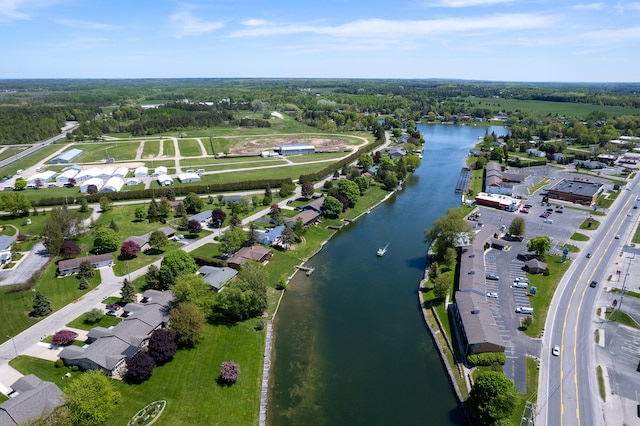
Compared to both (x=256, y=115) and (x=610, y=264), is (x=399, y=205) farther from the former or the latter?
(x=256, y=115)

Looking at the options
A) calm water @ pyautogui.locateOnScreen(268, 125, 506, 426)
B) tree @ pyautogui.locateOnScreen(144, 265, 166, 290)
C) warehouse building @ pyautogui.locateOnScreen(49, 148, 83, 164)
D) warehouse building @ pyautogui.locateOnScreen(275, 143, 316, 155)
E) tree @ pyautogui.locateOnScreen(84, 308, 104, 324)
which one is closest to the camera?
calm water @ pyautogui.locateOnScreen(268, 125, 506, 426)

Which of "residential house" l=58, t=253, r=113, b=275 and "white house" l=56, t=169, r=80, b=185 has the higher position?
"white house" l=56, t=169, r=80, b=185

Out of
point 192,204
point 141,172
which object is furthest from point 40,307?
point 141,172

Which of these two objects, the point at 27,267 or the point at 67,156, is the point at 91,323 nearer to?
the point at 27,267

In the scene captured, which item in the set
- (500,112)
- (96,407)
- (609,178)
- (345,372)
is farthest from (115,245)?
(500,112)

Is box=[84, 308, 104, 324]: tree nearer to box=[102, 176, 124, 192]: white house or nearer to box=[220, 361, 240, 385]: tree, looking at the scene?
box=[220, 361, 240, 385]: tree

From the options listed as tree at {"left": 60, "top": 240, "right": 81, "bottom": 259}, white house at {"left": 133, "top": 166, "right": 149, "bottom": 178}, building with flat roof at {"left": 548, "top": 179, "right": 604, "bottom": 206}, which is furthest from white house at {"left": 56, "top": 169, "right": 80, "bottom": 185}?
building with flat roof at {"left": 548, "top": 179, "right": 604, "bottom": 206}

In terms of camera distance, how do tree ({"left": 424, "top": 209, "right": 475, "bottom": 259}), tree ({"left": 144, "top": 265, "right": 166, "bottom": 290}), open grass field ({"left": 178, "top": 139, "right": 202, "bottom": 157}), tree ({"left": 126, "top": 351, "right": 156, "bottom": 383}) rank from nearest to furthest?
tree ({"left": 126, "top": 351, "right": 156, "bottom": 383}) → tree ({"left": 144, "top": 265, "right": 166, "bottom": 290}) → tree ({"left": 424, "top": 209, "right": 475, "bottom": 259}) → open grass field ({"left": 178, "top": 139, "right": 202, "bottom": 157})
